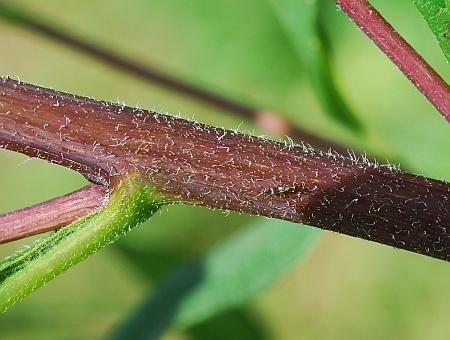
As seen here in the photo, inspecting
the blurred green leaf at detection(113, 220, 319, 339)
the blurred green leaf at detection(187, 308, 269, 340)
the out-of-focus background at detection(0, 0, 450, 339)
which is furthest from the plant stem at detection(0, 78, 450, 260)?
the blurred green leaf at detection(187, 308, 269, 340)

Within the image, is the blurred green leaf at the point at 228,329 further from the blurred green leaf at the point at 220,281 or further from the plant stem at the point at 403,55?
the plant stem at the point at 403,55

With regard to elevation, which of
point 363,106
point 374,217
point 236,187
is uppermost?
point 363,106

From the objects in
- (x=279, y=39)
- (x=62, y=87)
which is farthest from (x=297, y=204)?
(x=62, y=87)

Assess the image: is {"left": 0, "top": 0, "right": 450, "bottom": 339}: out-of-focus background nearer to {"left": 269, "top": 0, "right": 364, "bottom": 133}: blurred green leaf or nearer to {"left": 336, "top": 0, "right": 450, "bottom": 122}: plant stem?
{"left": 269, "top": 0, "right": 364, "bottom": 133}: blurred green leaf

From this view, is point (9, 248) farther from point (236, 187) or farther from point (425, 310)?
point (236, 187)

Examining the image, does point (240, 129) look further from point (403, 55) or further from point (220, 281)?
point (403, 55)

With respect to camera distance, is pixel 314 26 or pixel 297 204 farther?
pixel 314 26

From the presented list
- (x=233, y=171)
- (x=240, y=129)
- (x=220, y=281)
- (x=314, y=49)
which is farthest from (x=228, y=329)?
(x=233, y=171)

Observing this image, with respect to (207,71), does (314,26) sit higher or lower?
lower
